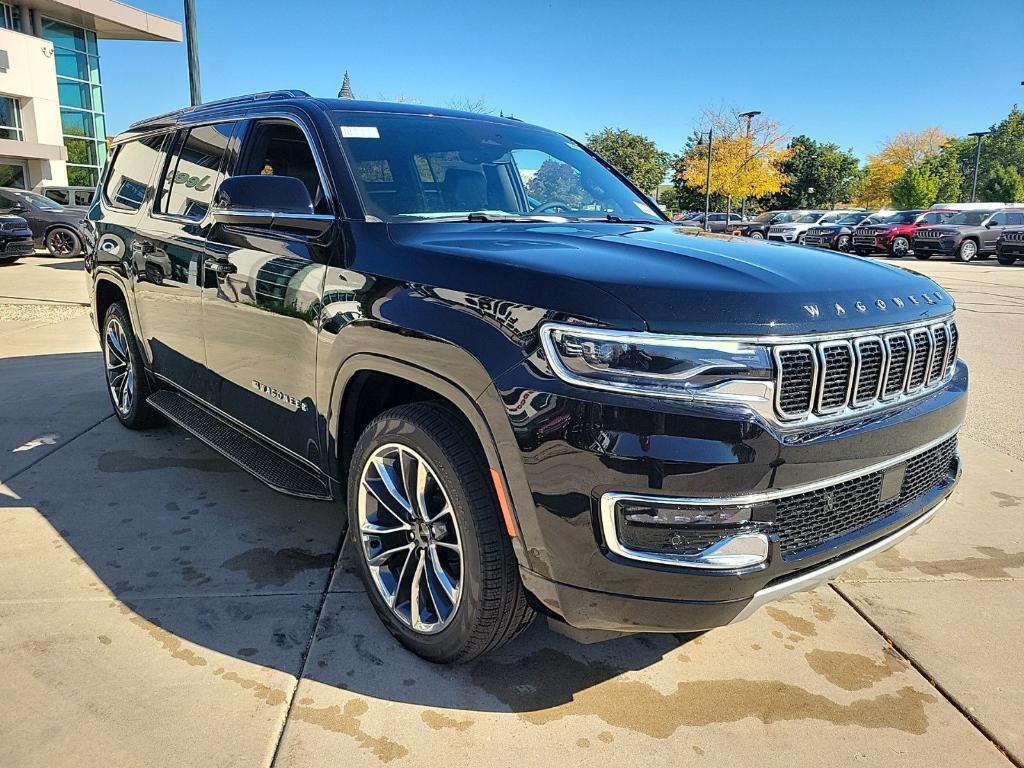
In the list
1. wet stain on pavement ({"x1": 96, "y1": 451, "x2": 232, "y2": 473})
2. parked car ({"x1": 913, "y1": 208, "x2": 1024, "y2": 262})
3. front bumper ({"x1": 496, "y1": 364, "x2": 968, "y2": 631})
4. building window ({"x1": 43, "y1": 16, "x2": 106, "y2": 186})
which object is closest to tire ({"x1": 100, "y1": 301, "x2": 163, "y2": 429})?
wet stain on pavement ({"x1": 96, "y1": 451, "x2": 232, "y2": 473})

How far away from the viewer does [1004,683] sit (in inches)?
103

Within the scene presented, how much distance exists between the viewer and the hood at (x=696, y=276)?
6.68ft

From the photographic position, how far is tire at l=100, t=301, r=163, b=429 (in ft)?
15.9

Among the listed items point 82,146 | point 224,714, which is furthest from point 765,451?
point 82,146

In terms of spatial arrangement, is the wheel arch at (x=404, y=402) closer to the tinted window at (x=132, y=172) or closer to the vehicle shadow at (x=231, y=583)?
the vehicle shadow at (x=231, y=583)

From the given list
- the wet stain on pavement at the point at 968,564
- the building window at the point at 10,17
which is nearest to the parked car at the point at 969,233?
the wet stain on pavement at the point at 968,564

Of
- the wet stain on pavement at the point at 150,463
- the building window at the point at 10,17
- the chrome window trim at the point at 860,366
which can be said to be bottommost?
the wet stain on pavement at the point at 150,463

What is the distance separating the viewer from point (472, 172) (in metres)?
3.37

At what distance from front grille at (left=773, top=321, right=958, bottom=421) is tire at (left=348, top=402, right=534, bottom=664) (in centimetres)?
89

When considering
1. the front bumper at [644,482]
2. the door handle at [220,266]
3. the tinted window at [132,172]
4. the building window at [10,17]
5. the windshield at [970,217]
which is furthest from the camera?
the building window at [10,17]

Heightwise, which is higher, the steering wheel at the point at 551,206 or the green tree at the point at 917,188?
the green tree at the point at 917,188

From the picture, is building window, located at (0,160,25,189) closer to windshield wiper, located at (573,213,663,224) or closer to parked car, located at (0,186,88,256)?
parked car, located at (0,186,88,256)

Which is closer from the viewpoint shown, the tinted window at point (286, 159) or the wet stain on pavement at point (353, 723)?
the wet stain on pavement at point (353, 723)

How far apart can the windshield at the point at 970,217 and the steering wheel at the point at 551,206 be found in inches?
1047
